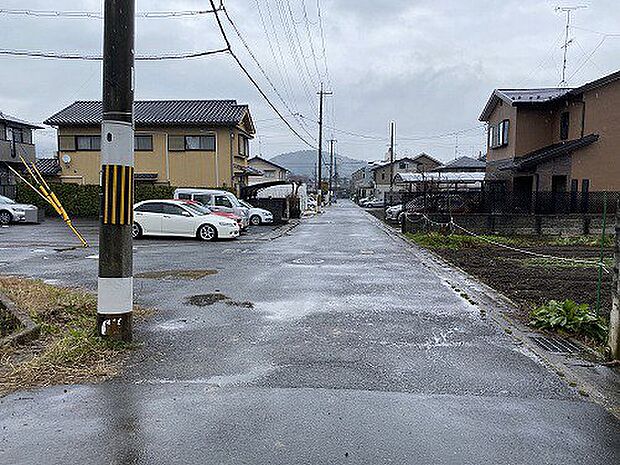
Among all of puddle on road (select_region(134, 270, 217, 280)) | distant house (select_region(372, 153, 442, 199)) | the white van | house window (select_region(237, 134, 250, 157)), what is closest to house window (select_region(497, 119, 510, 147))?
the white van

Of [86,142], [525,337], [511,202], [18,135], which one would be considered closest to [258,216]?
[511,202]

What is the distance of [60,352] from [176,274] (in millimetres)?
5934

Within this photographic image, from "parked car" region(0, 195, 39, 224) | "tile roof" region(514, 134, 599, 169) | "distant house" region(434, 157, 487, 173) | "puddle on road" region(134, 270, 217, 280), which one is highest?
"distant house" region(434, 157, 487, 173)

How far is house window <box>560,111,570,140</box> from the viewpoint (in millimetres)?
27297

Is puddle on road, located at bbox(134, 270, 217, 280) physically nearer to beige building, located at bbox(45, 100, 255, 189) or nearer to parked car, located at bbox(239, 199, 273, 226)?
parked car, located at bbox(239, 199, 273, 226)

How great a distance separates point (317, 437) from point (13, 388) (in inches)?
102

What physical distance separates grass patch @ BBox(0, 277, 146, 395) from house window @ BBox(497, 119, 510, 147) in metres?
27.1

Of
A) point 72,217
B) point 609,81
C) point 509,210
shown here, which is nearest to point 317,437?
point 509,210

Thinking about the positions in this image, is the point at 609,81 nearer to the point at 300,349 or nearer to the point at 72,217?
the point at 300,349

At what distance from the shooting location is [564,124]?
90.5 feet

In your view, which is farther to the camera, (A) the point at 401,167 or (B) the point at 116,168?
(A) the point at 401,167

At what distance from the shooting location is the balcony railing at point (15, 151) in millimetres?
34844

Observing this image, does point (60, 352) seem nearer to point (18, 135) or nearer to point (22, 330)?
point (22, 330)

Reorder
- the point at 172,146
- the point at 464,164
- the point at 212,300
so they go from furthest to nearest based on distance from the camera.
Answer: the point at 464,164, the point at 172,146, the point at 212,300
